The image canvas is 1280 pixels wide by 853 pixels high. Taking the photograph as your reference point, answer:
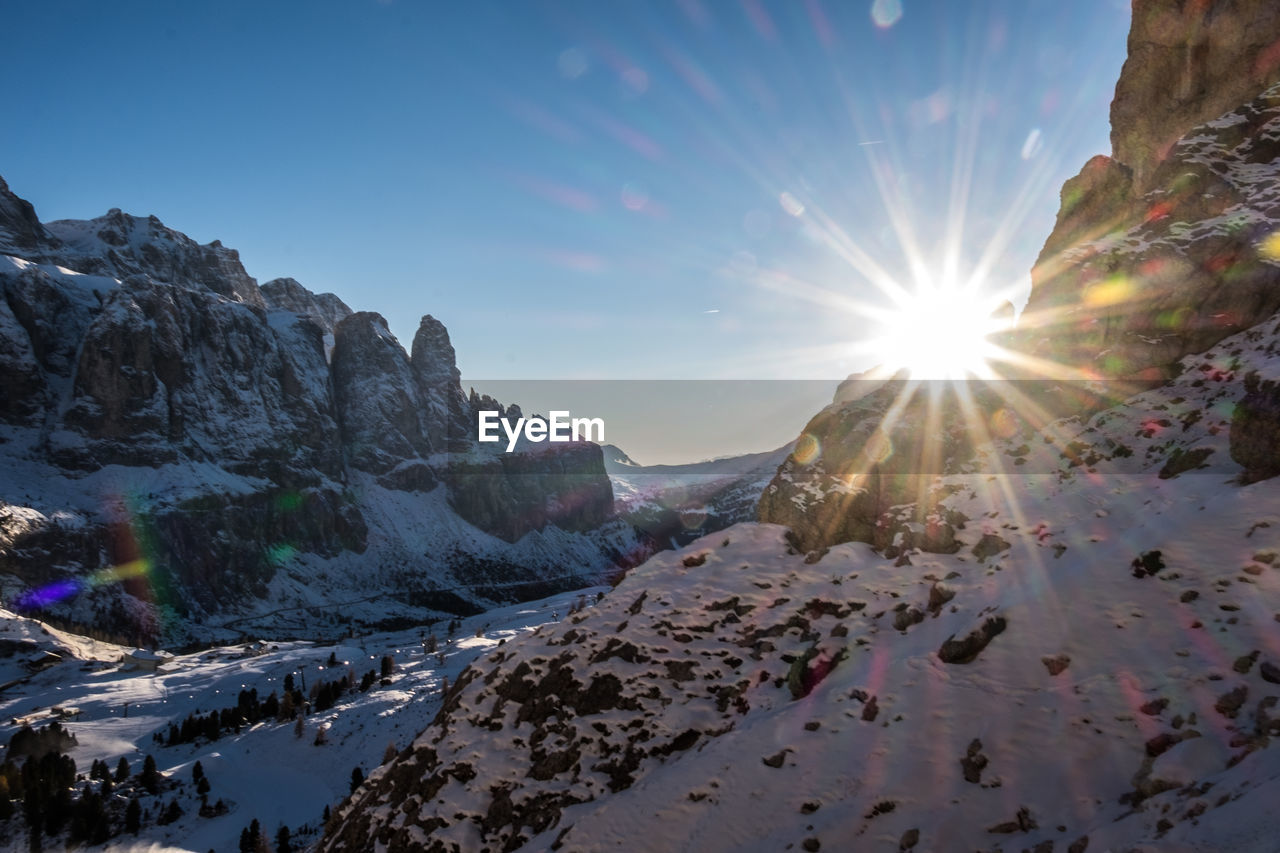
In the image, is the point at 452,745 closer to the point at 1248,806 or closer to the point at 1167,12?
the point at 1248,806

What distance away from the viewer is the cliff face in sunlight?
26891 mm

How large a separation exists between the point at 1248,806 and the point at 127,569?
244 meters

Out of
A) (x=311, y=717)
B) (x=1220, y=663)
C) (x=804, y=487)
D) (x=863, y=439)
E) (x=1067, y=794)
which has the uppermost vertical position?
(x=863, y=439)

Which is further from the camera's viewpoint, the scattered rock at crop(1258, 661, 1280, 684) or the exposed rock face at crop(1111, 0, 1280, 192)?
the exposed rock face at crop(1111, 0, 1280, 192)

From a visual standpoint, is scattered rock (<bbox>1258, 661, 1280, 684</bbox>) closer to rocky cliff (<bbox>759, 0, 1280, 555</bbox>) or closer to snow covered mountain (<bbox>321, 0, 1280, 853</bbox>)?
snow covered mountain (<bbox>321, 0, 1280, 853</bbox>)

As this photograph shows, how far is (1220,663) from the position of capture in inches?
508

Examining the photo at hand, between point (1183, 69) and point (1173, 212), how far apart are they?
15.7 metres

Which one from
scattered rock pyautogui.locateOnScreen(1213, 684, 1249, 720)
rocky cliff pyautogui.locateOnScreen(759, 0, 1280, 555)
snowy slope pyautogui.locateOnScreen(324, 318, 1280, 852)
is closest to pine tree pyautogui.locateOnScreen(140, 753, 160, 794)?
snowy slope pyautogui.locateOnScreen(324, 318, 1280, 852)

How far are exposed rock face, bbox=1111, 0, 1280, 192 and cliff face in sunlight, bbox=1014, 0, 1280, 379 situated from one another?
7 centimetres

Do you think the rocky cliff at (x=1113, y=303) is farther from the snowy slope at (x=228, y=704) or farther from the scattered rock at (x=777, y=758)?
the snowy slope at (x=228, y=704)

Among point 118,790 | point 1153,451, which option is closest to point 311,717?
point 118,790

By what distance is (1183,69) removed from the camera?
129 ft

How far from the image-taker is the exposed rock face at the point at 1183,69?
35.1 metres

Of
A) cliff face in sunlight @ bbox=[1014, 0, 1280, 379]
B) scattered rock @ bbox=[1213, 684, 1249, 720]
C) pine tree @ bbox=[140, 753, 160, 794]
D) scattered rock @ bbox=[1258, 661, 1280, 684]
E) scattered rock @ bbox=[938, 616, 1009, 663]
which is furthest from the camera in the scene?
pine tree @ bbox=[140, 753, 160, 794]
